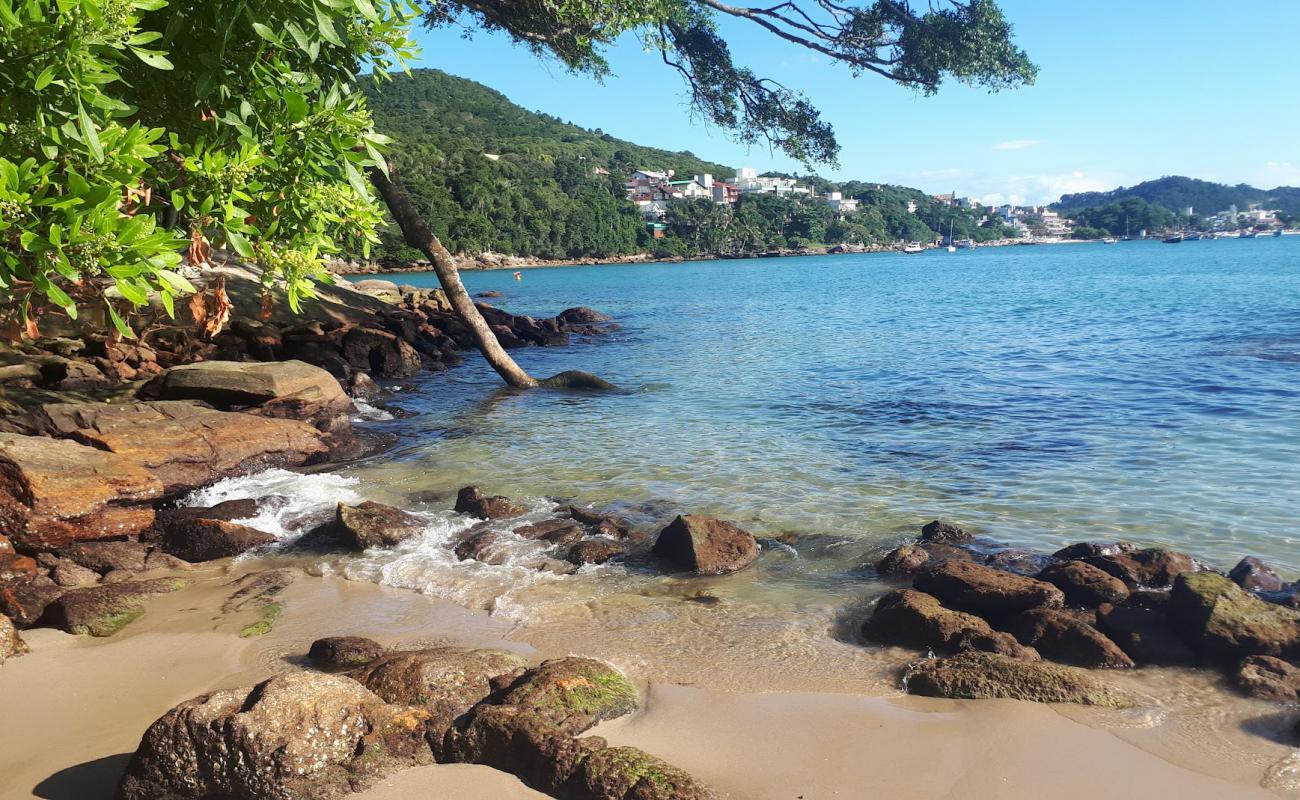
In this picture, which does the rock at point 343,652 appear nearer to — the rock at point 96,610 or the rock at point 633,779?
the rock at point 96,610

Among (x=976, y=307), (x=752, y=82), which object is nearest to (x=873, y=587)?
(x=752, y=82)

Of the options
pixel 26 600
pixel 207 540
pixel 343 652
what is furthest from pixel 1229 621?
pixel 26 600

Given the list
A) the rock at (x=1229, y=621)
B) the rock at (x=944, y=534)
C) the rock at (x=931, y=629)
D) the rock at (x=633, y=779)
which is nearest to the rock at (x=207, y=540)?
the rock at (x=633, y=779)

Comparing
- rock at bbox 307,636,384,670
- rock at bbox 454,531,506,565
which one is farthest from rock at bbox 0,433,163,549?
rock at bbox 307,636,384,670

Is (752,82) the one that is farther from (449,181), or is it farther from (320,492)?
(449,181)

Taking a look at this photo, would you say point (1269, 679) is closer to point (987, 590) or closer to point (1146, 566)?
point (987, 590)

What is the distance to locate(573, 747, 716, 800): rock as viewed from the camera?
3.88 metres

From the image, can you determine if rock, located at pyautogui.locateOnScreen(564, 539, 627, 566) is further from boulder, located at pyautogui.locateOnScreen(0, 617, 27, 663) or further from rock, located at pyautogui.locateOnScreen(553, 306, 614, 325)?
rock, located at pyautogui.locateOnScreen(553, 306, 614, 325)

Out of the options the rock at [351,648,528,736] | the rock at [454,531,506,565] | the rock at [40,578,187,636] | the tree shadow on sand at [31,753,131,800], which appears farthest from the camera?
the rock at [454,531,506,565]

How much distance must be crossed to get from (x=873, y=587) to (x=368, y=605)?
12.9 ft

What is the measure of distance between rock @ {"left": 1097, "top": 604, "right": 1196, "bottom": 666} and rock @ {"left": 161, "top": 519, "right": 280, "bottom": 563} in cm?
712

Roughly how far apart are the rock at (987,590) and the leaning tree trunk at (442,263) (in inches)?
464

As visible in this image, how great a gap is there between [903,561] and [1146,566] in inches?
71.4

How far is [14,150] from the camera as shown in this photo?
4.93m
